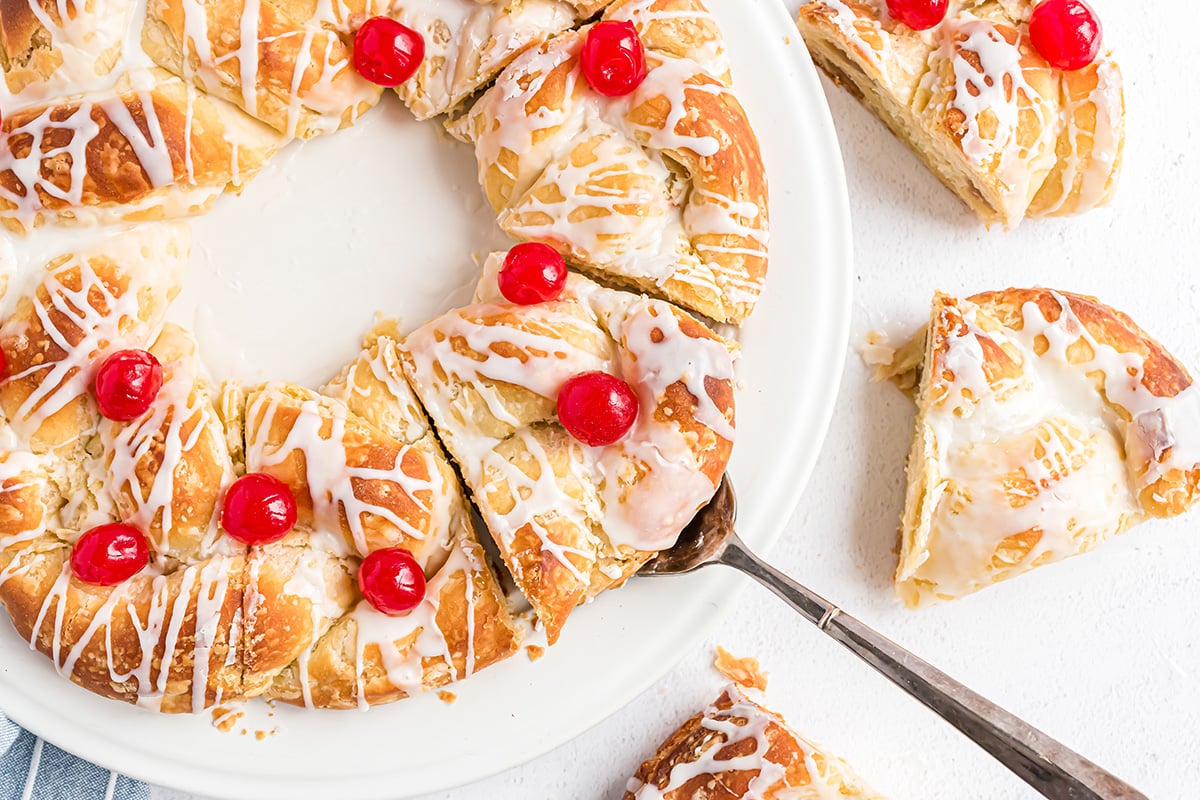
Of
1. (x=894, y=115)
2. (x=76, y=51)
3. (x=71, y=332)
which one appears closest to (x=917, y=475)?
(x=894, y=115)

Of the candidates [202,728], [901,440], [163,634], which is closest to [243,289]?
[163,634]

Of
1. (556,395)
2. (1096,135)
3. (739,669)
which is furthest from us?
(739,669)

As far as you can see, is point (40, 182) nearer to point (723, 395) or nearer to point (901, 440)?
point (723, 395)

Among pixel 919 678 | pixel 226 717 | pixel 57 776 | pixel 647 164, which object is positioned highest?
pixel 647 164

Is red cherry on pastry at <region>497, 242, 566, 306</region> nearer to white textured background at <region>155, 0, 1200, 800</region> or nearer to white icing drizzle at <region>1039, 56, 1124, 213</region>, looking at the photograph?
white textured background at <region>155, 0, 1200, 800</region>

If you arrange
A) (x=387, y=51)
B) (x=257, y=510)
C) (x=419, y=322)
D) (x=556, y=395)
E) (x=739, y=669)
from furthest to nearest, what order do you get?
(x=739, y=669), (x=419, y=322), (x=387, y=51), (x=556, y=395), (x=257, y=510)

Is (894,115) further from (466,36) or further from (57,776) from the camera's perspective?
(57,776)

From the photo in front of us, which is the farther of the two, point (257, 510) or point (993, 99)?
point (993, 99)
